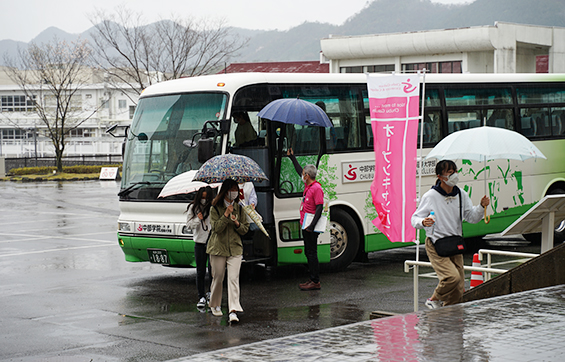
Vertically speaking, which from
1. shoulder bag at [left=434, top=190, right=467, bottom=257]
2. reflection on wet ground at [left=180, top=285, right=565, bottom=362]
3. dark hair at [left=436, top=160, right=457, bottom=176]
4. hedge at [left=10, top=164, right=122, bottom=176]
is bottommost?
reflection on wet ground at [left=180, top=285, right=565, bottom=362]

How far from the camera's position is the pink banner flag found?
409 inches

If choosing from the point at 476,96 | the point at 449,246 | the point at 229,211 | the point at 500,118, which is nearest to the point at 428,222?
the point at 449,246

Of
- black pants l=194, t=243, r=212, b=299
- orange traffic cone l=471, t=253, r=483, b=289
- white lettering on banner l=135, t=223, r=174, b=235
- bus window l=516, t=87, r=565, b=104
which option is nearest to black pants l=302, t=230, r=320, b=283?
black pants l=194, t=243, r=212, b=299

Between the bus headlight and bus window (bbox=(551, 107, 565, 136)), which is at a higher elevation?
bus window (bbox=(551, 107, 565, 136))

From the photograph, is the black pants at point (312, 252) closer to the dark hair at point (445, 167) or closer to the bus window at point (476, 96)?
the dark hair at point (445, 167)

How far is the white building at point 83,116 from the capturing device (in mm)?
81688

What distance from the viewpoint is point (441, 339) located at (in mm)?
6340

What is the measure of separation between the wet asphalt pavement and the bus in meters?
0.58

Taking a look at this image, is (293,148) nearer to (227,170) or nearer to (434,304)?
(227,170)

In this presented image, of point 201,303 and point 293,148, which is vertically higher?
point 293,148

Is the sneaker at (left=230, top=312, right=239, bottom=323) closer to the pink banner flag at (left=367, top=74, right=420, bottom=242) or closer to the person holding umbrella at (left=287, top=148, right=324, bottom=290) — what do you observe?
the person holding umbrella at (left=287, top=148, right=324, bottom=290)

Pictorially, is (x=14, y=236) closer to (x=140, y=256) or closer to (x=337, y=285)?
(x=140, y=256)

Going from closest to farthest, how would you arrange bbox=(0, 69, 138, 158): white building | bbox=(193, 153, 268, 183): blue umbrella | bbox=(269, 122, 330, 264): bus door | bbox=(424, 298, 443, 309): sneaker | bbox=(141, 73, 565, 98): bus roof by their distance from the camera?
bbox=(424, 298, 443, 309): sneaker
bbox=(193, 153, 268, 183): blue umbrella
bbox=(141, 73, 565, 98): bus roof
bbox=(269, 122, 330, 264): bus door
bbox=(0, 69, 138, 158): white building

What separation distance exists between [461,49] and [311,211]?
36.7 metres
